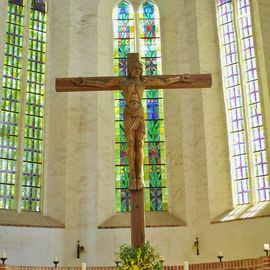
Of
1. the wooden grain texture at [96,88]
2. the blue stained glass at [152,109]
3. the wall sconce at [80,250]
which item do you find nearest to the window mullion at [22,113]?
the wall sconce at [80,250]

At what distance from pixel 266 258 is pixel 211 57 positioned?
783 centimetres

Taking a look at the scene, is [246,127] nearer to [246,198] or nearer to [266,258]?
[246,198]

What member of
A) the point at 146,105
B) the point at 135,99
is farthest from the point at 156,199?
the point at 135,99

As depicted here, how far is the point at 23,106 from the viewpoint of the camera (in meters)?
16.0

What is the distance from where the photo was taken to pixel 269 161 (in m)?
14.9

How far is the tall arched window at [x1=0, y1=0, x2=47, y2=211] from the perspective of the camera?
50.6ft

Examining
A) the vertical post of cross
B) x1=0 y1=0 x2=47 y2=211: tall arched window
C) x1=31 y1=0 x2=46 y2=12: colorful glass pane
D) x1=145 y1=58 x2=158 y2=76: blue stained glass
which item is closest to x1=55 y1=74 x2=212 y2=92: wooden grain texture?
the vertical post of cross

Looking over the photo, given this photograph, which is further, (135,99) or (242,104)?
(242,104)

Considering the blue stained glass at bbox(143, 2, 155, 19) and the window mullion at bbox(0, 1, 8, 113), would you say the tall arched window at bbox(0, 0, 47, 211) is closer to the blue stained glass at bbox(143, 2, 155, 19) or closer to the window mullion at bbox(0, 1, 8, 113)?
the window mullion at bbox(0, 1, 8, 113)

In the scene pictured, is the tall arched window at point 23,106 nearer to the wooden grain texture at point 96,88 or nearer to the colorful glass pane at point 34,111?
the colorful glass pane at point 34,111

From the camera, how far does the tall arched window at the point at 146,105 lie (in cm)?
1616

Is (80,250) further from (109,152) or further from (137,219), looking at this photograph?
(137,219)

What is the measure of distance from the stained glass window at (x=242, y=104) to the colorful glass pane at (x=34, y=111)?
4984mm

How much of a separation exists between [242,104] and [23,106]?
18.9 feet
